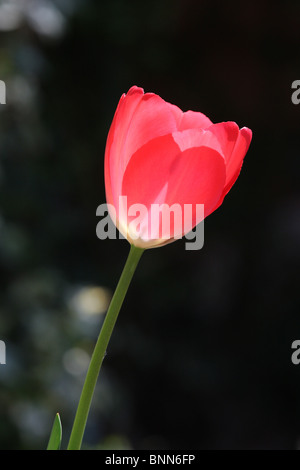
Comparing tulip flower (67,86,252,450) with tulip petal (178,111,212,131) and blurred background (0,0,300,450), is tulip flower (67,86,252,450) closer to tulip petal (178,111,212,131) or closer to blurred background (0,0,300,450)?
tulip petal (178,111,212,131)

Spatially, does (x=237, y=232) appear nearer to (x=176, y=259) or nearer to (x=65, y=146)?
(x=176, y=259)

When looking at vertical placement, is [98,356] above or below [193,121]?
below

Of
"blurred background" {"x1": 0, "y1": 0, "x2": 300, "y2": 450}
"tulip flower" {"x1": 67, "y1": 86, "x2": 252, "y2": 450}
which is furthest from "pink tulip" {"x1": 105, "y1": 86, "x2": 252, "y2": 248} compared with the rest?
"blurred background" {"x1": 0, "y1": 0, "x2": 300, "y2": 450}

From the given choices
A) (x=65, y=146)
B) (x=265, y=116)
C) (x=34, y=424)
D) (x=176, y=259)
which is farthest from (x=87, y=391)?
(x=265, y=116)

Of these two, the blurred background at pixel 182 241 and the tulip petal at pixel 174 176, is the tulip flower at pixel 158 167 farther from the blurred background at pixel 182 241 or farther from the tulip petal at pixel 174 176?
the blurred background at pixel 182 241

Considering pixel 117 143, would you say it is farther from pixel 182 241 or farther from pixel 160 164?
pixel 182 241

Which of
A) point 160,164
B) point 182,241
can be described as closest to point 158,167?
point 160,164
